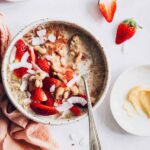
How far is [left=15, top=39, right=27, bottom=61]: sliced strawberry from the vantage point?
146 cm

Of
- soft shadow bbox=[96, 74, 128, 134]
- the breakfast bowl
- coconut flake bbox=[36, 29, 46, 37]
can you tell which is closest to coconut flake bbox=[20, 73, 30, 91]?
the breakfast bowl

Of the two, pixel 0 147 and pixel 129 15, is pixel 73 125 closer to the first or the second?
pixel 0 147

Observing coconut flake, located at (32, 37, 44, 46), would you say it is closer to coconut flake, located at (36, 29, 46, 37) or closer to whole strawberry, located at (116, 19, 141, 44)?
coconut flake, located at (36, 29, 46, 37)

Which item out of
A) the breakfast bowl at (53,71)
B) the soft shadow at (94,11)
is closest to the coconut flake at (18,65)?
the breakfast bowl at (53,71)

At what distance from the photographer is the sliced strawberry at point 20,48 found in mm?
1458

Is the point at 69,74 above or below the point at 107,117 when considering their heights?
above

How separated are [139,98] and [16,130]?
13.0 inches

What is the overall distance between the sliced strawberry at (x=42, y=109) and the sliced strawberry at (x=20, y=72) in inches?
2.9

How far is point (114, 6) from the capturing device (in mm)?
1556

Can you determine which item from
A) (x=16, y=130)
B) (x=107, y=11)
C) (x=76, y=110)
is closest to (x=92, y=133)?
(x=76, y=110)

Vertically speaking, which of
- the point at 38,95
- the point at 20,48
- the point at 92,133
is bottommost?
the point at 92,133

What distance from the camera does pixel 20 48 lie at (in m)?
1.46

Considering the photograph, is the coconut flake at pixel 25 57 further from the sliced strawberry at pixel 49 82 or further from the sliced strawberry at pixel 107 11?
the sliced strawberry at pixel 107 11

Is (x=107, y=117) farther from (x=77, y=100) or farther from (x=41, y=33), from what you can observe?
(x=41, y=33)
